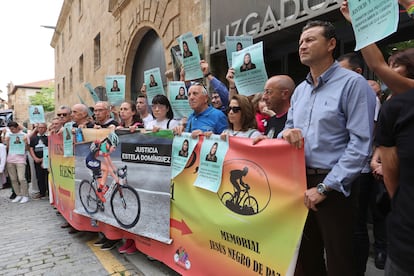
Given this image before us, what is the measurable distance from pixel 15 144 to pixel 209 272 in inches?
276

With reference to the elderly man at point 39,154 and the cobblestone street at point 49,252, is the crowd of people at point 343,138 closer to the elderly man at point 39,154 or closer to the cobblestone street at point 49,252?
the cobblestone street at point 49,252

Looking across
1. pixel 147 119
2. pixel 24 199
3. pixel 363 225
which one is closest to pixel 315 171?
pixel 363 225

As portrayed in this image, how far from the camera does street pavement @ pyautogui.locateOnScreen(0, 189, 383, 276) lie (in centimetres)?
329

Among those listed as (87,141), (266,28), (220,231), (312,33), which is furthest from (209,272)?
(266,28)

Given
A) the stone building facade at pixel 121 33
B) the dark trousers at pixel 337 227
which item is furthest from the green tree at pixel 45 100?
the dark trousers at pixel 337 227

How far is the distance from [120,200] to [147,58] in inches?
316

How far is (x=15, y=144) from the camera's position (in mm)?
7727

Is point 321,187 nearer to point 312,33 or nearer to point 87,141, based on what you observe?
point 312,33

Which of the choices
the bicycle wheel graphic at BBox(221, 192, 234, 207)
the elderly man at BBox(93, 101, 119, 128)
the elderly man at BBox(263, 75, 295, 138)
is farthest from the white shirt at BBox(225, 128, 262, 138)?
the elderly man at BBox(93, 101, 119, 128)

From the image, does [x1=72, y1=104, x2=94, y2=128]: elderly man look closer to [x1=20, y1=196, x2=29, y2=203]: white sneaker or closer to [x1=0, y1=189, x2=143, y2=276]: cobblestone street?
[x1=0, y1=189, x2=143, y2=276]: cobblestone street

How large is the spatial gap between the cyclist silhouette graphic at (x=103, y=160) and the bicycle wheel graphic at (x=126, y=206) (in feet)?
0.58

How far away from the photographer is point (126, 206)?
11.5 ft

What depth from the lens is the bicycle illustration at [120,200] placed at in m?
3.42

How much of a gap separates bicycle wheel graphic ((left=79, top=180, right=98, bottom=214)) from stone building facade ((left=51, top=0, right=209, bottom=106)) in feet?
9.32
